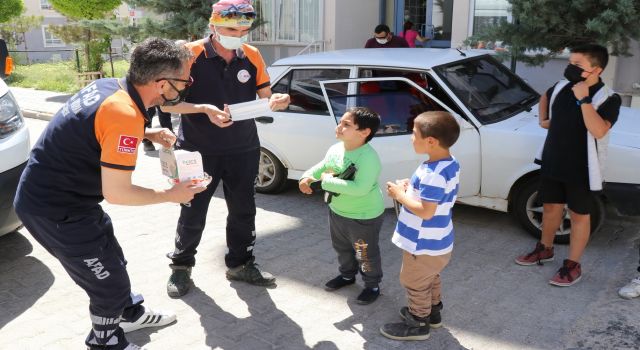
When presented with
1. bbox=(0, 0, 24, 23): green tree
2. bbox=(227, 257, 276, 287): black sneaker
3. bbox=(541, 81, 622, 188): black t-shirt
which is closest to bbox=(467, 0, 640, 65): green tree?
bbox=(541, 81, 622, 188): black t-shirt

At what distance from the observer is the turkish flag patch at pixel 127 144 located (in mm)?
2465

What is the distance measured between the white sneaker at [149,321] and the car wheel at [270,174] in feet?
8.74

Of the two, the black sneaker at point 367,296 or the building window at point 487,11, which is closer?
the black sneaker at point 367,296

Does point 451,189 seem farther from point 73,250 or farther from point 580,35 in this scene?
point 580,35

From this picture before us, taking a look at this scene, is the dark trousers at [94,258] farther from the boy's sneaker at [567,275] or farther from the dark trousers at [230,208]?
the boy's sneaker at [567,275]

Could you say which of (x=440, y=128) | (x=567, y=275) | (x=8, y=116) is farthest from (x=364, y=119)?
(x=8, y=116)

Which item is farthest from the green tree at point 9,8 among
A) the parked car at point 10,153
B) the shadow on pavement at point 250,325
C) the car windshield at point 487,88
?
the shadow on pavement at point 250,325

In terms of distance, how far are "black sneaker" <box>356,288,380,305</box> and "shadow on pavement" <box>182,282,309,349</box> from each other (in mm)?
471

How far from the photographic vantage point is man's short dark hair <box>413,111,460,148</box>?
9.98 feet

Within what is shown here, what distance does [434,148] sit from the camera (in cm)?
309

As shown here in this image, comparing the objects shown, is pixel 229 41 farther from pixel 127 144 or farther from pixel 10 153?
pixel 10 153

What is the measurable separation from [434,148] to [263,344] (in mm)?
1472

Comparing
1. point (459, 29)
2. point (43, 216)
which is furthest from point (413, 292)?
point (459, 29)

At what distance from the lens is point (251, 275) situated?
13.5 ft
